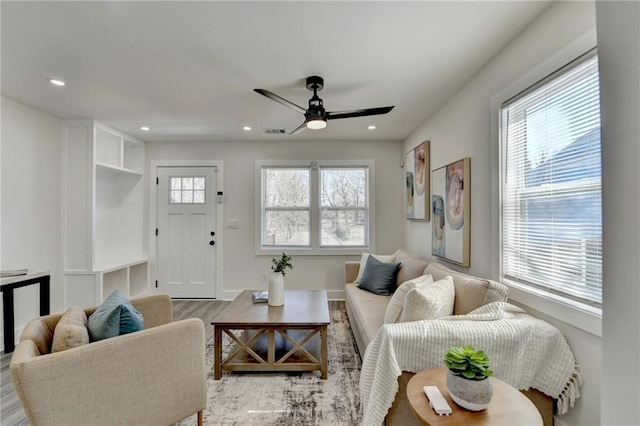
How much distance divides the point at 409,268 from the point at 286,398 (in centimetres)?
173

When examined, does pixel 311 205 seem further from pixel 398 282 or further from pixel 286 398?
pixel 286 398

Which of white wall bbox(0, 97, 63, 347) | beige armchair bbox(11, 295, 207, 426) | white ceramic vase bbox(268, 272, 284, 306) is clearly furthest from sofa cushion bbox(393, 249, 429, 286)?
white wall bbox(0, 97, 63, 347)

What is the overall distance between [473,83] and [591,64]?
110cm

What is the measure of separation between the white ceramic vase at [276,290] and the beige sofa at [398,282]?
2.41 feet

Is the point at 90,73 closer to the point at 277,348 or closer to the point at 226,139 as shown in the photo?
the point at 226,139

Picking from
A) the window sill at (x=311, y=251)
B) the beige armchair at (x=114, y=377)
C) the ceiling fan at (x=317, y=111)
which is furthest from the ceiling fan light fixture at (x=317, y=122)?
the window sill at (x=311, y=251)

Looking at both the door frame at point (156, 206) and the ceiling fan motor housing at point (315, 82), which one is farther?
the door frame at point (156, 206)

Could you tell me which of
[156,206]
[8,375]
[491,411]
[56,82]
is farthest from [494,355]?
[156,206]

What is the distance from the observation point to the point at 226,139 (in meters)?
4.38

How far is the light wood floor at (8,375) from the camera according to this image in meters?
1.84

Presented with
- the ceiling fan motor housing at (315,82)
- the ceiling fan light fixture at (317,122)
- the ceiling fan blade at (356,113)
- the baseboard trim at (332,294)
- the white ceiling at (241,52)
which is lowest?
the baseboard trim at (332,294)

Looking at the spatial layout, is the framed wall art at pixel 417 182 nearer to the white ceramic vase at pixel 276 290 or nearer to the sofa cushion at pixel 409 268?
the sofa cushion at pixel 409 268

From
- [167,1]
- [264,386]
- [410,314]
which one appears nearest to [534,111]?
[410,314]

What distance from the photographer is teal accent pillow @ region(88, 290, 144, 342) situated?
4.91ft
